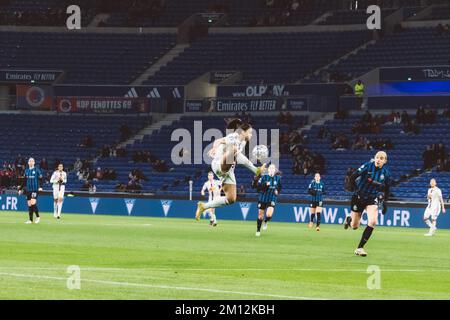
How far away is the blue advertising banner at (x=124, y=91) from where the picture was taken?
A: 229 ft

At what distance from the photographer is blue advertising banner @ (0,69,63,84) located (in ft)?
240

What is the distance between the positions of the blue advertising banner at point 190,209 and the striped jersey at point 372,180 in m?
23.9

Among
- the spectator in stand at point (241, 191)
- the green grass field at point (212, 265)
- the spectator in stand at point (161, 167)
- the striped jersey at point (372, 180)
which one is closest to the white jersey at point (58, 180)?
the spectator in stand at point (241, 191)

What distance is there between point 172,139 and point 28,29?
57.7ft

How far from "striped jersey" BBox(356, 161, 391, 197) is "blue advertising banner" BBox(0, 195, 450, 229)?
23866 mm

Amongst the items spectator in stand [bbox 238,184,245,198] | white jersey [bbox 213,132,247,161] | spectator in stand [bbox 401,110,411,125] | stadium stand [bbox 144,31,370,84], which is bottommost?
spectator in stand [bbox 238,184,245,198]

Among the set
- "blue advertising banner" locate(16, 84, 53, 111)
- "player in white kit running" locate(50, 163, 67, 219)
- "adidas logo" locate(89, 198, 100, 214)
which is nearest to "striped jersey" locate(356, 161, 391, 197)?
"player in white kit running" locate(50, 163, 67, 219)

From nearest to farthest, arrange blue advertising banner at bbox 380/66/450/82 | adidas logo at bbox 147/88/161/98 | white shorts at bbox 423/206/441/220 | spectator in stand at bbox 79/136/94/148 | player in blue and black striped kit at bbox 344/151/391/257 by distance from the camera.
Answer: player in blue and black striped kit at bbox 344/151/391/257, white shorts at bbox 423/206/441/220, blue advertising banner at bbox 380/66/450/82, spectator in stand at bbox 79/136/94/148, adidas logo at bbox 147/88/161/98

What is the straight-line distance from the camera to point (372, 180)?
26.2 m

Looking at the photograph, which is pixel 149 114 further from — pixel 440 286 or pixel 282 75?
pixel 440 286

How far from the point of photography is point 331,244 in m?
32.7

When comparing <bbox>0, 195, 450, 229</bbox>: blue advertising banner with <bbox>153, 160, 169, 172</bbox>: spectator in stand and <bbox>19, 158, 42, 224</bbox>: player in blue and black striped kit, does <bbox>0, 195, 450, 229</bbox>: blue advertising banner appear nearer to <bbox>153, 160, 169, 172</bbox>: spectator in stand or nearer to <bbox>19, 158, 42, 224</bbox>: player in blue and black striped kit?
<bbox>153, 160, 169, 172</bbox>: spectator in stand

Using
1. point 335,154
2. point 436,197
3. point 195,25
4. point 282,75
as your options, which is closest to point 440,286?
point 436,197

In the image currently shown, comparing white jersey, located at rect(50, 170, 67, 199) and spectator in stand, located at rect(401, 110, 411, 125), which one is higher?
spectator in stand, located at rect(401, 110, 411, 125)
